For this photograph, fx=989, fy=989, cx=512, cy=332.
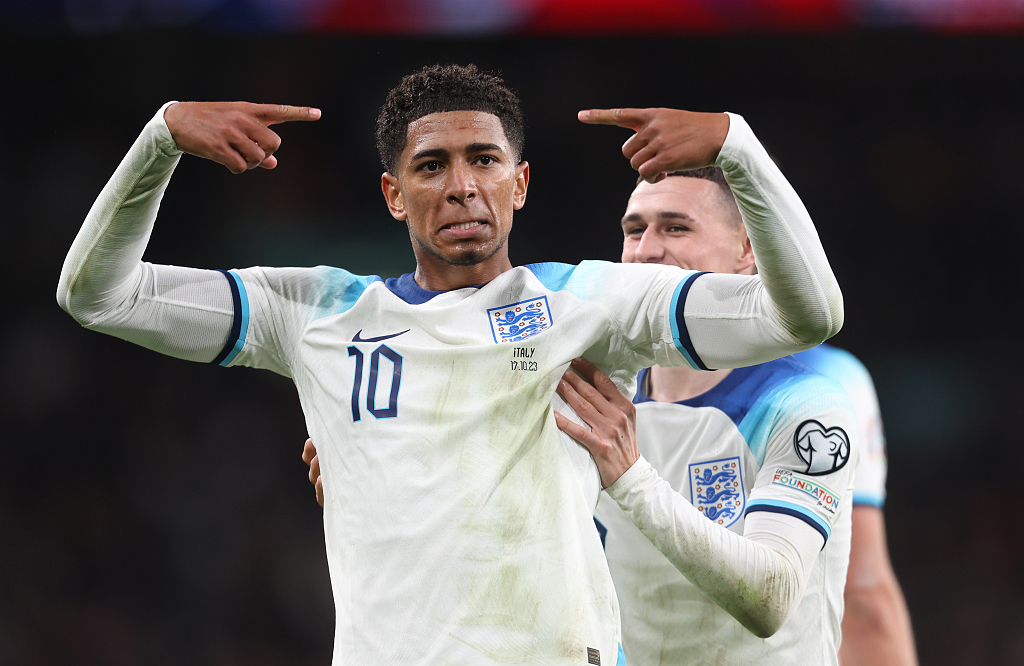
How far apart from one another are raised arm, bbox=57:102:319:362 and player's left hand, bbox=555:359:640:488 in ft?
2.48

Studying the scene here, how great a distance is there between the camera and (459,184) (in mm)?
2090

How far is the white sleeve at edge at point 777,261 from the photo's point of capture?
5.90ft

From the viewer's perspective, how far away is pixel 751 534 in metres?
2.44

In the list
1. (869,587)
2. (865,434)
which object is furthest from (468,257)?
(869,587)

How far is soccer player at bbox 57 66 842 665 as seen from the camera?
1.85 meters

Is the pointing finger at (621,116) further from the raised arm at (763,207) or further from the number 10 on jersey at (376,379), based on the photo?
the number 10 on jersey at (376,379)

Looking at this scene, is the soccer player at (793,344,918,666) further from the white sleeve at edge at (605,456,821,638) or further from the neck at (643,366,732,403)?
the white sleeve at edge at (605,456,821,638)

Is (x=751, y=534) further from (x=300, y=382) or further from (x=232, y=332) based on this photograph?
(x=232, y=332)

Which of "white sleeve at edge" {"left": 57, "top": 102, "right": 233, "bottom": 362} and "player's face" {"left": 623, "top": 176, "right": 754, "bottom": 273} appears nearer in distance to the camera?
"white sleeve at edge" {"left": 57, "top": 102, "right": 233, "bottom": 362}

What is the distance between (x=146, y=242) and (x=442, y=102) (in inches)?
27.2

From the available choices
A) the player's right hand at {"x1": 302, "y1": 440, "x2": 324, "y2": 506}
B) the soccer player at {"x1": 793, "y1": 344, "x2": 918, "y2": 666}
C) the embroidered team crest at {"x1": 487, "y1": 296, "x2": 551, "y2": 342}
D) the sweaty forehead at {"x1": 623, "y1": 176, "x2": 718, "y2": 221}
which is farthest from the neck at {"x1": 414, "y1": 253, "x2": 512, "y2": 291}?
the soccer player at {"x1": 793, "y1": 344, "x2": 918, "y2": 666}

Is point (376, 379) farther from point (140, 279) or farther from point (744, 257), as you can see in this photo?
point (744, 257)

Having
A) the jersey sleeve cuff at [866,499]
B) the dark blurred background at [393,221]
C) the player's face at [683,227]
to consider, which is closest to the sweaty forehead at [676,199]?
the player's face at [683,227]

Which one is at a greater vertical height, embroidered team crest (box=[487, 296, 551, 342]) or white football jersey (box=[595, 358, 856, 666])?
embroidered team crest (box=[487, 296, 551, 342])
